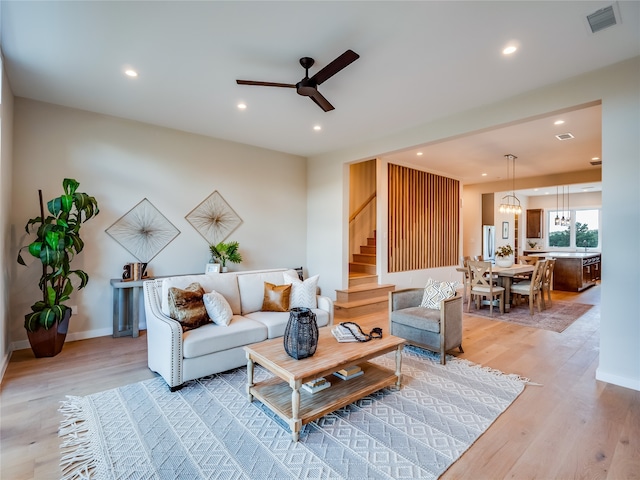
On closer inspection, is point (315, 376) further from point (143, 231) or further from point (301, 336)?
point (143, 231)

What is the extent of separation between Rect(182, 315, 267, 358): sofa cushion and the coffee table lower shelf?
59cm

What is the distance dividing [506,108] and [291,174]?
3.86 meters

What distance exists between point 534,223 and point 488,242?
3.16 m

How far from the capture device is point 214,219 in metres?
5.33

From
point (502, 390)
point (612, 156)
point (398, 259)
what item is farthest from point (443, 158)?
point (502, 390)

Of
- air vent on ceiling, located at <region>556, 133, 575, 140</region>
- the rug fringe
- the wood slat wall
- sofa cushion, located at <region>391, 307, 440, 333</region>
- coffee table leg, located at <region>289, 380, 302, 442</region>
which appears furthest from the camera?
the wood slat wall

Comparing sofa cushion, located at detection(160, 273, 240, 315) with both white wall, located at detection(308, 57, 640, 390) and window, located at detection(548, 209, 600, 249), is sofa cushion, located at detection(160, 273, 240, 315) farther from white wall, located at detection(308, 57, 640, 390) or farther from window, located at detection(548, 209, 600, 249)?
window, located at detection(548, 209, 600, 249)

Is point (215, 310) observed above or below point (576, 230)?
below

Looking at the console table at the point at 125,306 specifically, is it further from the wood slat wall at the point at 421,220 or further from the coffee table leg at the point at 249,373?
the wood slat wall at the point at 421,220

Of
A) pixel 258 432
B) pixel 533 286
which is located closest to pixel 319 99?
pixel 258 432

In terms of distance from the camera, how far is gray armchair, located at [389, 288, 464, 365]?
3.33m

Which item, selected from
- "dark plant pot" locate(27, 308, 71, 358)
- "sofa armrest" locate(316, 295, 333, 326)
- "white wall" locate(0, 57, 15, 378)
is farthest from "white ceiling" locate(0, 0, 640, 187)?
"dark plant pot" locate(27, 308, 71, 358)

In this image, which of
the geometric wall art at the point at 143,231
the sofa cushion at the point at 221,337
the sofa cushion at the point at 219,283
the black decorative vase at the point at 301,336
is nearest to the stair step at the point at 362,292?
the sofa cushion at the point at 219,283

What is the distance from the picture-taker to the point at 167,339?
277 cm
